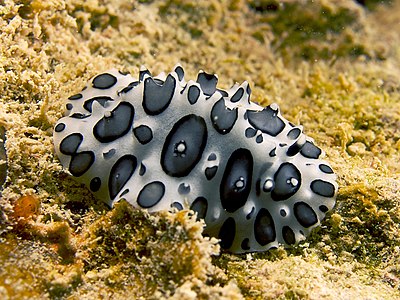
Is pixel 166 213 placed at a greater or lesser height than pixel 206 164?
lesser

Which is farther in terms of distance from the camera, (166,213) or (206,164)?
(206,164)

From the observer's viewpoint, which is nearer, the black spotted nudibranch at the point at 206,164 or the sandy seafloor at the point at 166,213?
the sandy seafloor at the point at 166,213

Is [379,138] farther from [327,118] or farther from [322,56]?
[322,56]

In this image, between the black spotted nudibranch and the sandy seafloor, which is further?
the black spotted nudibranch

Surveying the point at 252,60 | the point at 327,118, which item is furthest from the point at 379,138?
the point at 252,60
